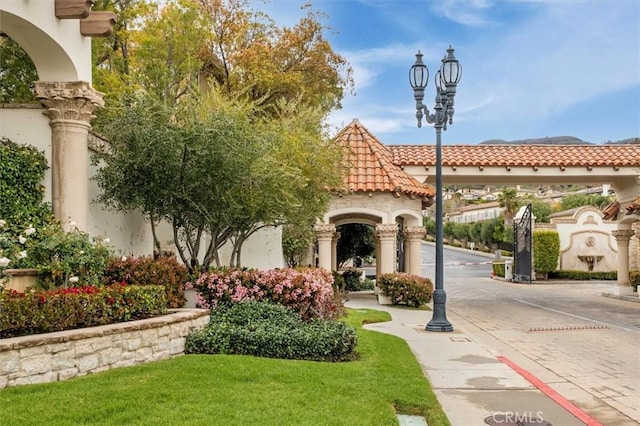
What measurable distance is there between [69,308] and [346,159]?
14815mm

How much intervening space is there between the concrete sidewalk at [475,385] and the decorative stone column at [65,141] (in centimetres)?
644

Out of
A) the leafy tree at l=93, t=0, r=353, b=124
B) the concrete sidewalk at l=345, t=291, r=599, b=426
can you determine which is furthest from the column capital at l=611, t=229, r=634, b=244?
the concrete sidewalk at l=345, t=291, r=599, b=426

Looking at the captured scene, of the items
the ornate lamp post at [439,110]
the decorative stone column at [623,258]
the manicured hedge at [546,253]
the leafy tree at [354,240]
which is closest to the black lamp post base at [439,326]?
the ornate lamp post at [439,110]

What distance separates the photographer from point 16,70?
659 inches

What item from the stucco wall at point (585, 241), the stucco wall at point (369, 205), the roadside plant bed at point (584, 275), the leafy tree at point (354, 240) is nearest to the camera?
the stucco wall at point (369, 205)

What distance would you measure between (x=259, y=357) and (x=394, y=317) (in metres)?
9.18

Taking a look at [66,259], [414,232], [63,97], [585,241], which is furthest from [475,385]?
[585,241]

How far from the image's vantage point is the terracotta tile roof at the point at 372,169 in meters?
21.5

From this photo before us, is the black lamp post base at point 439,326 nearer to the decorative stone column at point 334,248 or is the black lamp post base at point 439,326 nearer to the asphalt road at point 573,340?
the asphalt road at point 573,340

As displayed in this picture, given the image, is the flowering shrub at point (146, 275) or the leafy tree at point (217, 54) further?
the leafy tree at point (217, 54)

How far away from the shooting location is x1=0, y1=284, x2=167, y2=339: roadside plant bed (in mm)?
7184

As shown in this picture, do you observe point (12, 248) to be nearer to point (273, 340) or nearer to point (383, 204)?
point (273, 340)

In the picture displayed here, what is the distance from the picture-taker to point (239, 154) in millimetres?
11398

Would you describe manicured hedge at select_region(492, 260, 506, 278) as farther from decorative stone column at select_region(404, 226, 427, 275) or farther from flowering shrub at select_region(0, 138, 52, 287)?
flowering shrub at select_region(0, 138, 52, 287)
